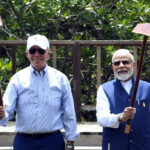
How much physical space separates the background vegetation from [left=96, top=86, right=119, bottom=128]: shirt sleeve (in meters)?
2.28

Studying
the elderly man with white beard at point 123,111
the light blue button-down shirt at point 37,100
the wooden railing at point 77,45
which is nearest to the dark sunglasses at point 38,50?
the light blue button-down shirt at point 37,100

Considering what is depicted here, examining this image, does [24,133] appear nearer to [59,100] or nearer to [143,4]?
[59,100]

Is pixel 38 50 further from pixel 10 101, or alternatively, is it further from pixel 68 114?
pixel 68 114

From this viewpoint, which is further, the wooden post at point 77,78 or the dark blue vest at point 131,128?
the wooden post at point 77,78

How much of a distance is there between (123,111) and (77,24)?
138 inches

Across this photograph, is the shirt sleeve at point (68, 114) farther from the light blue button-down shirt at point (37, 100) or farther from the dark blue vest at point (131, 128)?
the dark blue vest at point (131, 128)

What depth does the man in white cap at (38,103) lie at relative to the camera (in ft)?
15.4

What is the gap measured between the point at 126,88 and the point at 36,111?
32.7 inches

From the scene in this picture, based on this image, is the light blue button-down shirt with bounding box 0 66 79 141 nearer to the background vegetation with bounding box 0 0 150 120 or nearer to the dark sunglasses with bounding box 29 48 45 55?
the dark sunglasses with bounding box 29 48 45 55

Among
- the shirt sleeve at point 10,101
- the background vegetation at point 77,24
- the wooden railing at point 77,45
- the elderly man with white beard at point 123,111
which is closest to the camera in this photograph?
the shirt sleeve at point 10,101

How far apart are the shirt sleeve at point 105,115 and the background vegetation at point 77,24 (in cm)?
228

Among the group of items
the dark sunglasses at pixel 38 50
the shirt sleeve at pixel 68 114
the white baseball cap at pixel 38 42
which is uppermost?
the white baseball cap at pixel 38 42

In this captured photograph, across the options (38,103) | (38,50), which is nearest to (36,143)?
(38,103)

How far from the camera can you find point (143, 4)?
7.93m
